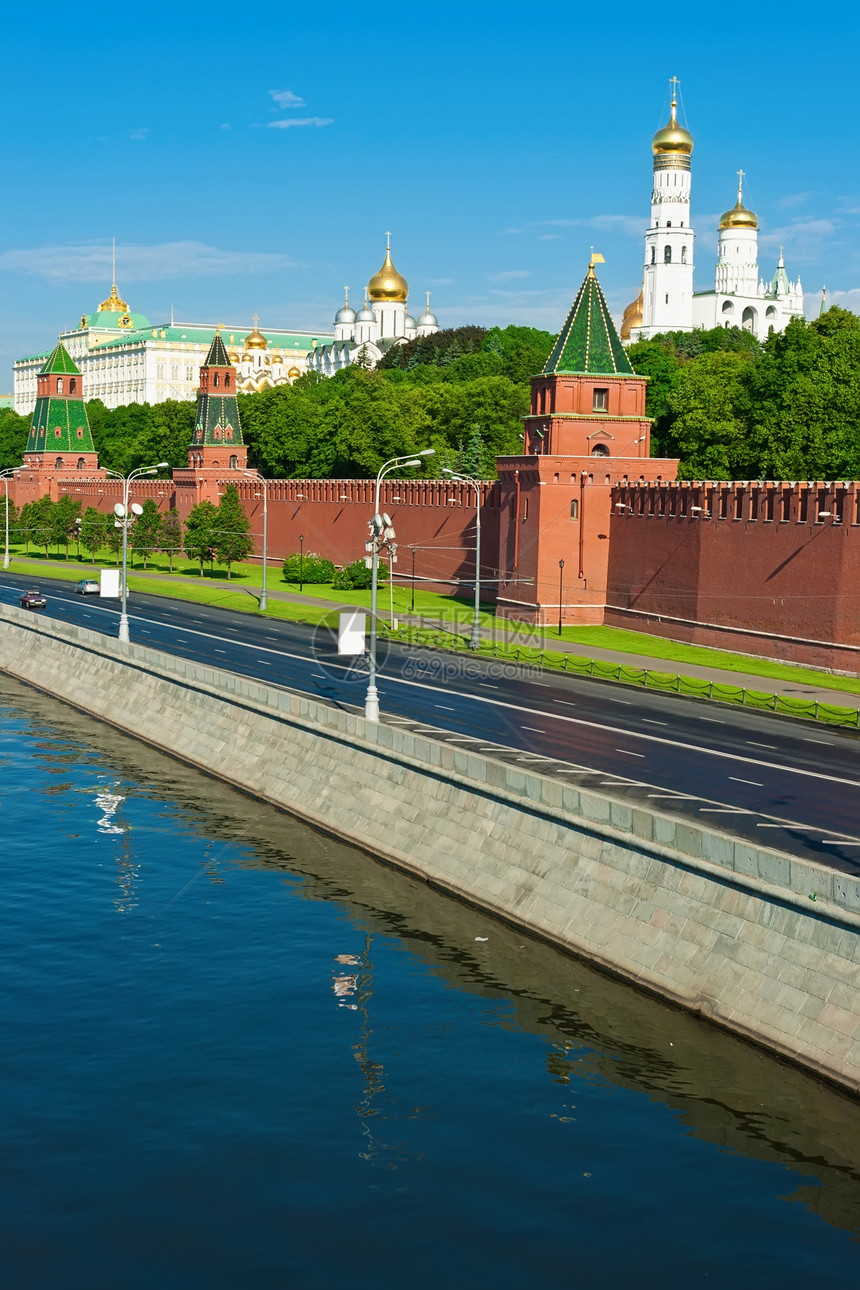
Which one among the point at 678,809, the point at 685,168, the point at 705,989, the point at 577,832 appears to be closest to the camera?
the point at 705,989

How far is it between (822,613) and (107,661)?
27.7m

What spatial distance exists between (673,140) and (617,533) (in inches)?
4637

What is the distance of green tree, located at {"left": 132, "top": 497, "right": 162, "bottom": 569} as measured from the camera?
110562 millimetres

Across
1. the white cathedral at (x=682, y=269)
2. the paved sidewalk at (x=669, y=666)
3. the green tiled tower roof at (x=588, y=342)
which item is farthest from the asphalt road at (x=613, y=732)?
the white cathedral at (x=682, y=269)

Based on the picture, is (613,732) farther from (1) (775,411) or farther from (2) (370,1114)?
(1) (775,411)

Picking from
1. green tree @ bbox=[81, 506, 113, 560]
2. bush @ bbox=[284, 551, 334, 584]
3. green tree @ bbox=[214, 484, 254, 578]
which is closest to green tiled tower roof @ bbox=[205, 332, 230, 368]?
green tree @ bbox=[81, 506, 113, 560]

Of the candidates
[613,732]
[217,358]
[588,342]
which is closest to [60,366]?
[217,358]

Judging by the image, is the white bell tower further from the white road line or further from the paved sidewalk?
the white road line

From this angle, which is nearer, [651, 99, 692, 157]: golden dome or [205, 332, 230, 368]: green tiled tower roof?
[205, 332, 230, 368]: green tiled tower roof

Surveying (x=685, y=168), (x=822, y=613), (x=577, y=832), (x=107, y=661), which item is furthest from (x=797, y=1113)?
(x=685, y=168)

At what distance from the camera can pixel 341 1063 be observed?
2208cm

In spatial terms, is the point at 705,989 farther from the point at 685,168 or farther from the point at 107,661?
the point at 685,168

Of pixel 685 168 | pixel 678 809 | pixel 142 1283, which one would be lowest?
pixel 142 1283

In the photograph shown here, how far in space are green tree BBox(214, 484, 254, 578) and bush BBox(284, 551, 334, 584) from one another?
9231mm
